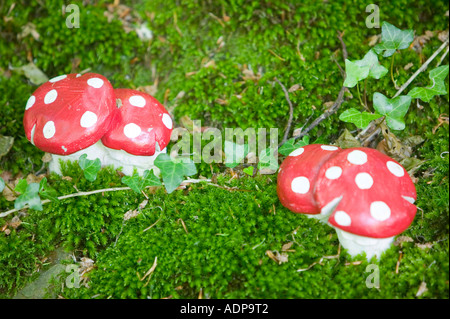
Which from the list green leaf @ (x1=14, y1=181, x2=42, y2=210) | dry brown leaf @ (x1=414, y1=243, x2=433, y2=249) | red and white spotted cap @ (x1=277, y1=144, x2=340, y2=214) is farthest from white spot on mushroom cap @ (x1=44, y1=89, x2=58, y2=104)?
dry brown leaf @ (x1=414, y1=243, x2=433, y2=249)

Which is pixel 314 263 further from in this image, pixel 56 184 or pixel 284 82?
pixel 56 184

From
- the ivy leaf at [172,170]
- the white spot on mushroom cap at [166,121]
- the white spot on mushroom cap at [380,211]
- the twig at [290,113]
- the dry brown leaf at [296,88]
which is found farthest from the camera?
the dry brown leaf at [296,88]

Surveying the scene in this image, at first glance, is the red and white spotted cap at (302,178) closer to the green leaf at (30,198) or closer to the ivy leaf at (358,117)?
the ivy leaf at (358,117)

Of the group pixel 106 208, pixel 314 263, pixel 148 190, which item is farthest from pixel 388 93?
pixel 106 208

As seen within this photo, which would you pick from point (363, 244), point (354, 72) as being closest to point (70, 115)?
point (354, 72)

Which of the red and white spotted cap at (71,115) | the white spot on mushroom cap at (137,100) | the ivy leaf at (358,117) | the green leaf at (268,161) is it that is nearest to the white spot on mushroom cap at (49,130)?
the red and white spotted cap at (71,115)

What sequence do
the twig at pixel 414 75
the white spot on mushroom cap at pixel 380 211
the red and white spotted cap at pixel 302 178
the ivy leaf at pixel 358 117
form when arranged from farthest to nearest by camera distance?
the twig at pixel 414 75
the ivy leaf at pixel 358 117
the red and white spotted cap at pixel 302 178
the white spot on mushroom cap at pixel 380 211
